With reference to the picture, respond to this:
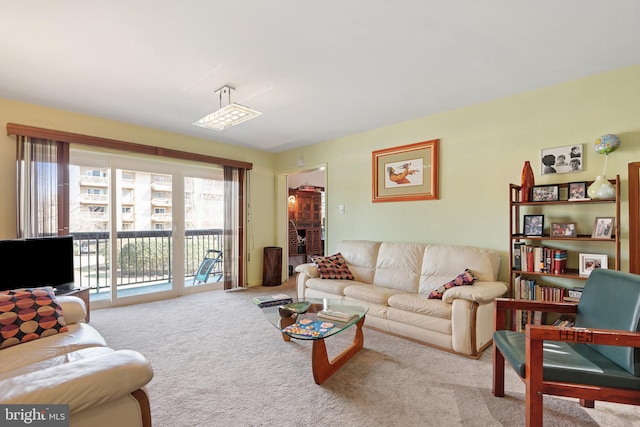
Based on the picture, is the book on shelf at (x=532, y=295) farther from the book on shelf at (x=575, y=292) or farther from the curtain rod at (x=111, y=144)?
the curtain rod at (x=111, y=144)

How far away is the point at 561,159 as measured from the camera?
9.00ft

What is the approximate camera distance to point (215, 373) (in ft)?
7.34

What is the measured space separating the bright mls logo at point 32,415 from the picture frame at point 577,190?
3.62 metres

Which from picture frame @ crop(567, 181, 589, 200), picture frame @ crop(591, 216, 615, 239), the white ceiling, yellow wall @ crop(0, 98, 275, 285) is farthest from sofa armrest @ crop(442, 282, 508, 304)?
yellow wall @ crop(0, 98, 275, 285)

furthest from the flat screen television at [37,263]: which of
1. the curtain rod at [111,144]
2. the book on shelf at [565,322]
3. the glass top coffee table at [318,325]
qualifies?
the book on shelf at [565,322]

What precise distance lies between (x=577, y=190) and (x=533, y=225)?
45 centimetres

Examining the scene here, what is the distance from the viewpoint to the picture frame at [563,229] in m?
2.59

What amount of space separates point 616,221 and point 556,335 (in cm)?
154

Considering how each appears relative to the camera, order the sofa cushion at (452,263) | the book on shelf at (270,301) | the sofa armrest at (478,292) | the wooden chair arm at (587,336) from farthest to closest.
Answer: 1. the sofa cushion at (452,263)
2. the book on shelf at (270,301)
3. the sofa armrest at (478,292)
4. the wooden chair arm at (587,336)

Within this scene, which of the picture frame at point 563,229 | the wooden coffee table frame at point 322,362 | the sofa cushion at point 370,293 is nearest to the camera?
the wooden coffee table frame at point 322,362

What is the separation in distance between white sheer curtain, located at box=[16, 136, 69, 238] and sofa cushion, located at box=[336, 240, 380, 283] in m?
3.49

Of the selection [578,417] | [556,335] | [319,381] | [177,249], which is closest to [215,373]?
[319,381]

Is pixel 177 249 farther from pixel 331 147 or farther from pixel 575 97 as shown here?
pixel 575 97

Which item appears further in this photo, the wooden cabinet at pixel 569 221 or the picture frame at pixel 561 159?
the picture frame at pixel 561 159
